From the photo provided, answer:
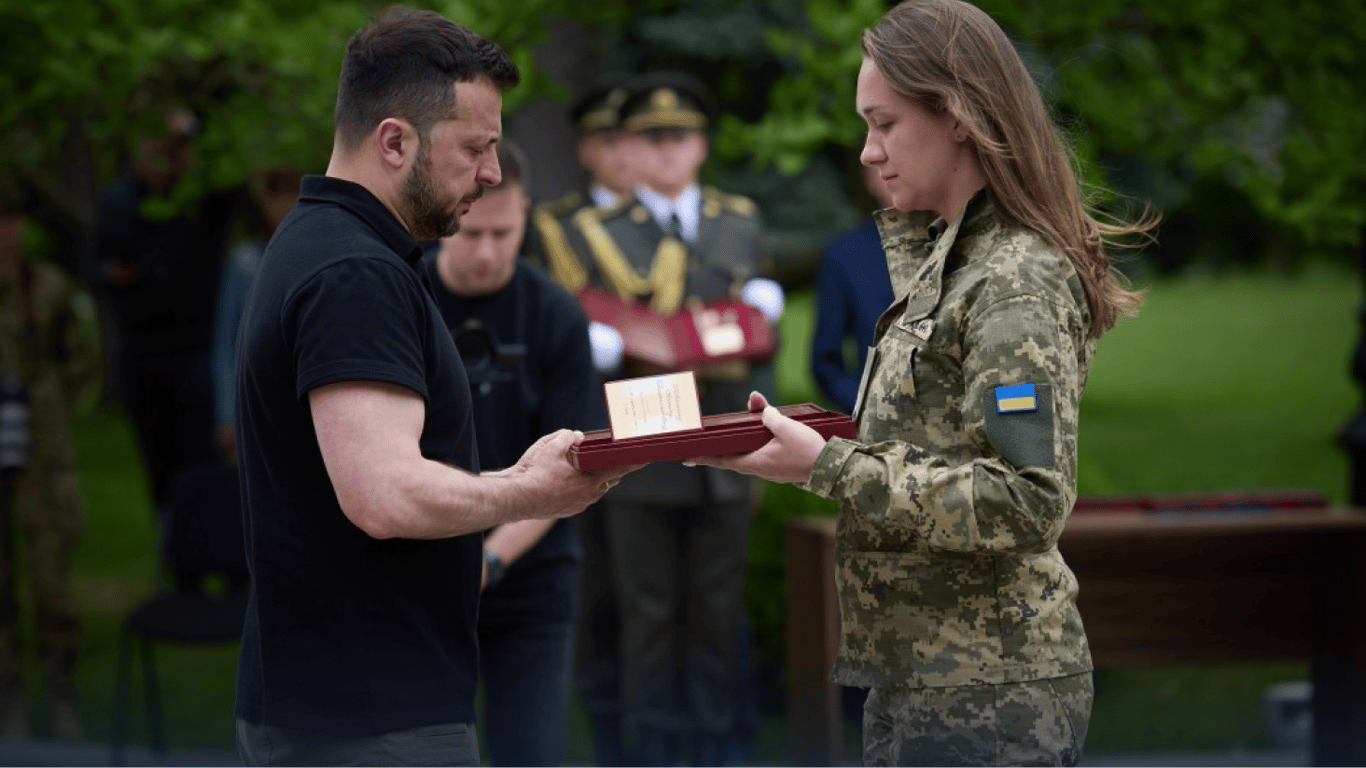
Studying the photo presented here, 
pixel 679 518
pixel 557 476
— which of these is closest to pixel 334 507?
pixel 557 476

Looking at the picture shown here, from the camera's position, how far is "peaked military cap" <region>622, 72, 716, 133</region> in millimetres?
6355

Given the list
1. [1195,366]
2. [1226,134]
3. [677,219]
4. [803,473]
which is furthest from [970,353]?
[1195,366]

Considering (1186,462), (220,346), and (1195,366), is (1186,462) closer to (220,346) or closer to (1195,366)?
(1195,366)

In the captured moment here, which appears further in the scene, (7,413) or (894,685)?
(7,413)

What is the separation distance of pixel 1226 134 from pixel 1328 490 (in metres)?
5.02

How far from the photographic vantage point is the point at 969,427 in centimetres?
256

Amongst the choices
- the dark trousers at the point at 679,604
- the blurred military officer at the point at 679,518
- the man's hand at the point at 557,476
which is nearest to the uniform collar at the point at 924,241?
the man's hand at the point at 557,476

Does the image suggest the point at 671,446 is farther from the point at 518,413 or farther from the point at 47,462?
the point at 47,462

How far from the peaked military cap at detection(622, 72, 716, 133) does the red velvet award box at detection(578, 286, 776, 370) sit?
879mm

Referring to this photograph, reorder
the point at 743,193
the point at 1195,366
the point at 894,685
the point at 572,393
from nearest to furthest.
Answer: the point at 894,685 → the point at 572,393 → the point at 743,193 → the point at 1195,366

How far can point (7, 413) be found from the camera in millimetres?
6875

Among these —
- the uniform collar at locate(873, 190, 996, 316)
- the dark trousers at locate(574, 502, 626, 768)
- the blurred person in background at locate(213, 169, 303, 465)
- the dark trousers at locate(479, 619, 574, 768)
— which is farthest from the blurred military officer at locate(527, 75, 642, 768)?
the uniform collar at locate(873, 190, 996, 316)

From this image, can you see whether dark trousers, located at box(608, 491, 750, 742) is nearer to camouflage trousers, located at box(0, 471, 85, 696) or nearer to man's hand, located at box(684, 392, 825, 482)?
camouflage trousers, located at box(0, 471, 85, 696)

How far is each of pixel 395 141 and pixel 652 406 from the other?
629mm
